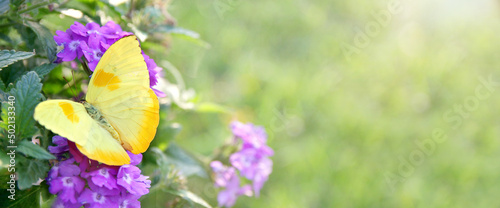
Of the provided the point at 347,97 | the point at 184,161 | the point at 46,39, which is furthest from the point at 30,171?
the point at 347,97

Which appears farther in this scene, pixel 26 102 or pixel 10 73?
pixel 10 73

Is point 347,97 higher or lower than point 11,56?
higher

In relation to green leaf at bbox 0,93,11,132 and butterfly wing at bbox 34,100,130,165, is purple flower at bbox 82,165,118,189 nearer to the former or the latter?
butterfly wing at bbox 34,100,130,165

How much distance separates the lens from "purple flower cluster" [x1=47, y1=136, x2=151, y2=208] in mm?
923

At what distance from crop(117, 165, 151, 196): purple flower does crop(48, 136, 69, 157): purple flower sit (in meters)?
0.13

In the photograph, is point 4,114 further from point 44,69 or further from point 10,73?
point 10,73

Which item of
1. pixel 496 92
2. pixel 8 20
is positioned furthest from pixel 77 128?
pixel 496 92

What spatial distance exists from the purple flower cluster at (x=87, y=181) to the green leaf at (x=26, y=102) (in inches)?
2.2

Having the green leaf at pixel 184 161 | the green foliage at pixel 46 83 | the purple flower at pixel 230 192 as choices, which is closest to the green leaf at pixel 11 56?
the green foliage at pixel 46 83

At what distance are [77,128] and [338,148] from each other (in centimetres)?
190

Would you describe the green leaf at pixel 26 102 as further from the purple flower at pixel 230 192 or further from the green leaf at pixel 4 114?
the purple flower at pixel 230 192

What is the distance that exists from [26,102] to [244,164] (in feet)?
2.71

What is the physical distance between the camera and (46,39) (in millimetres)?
1167

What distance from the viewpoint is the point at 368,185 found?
241 cm
